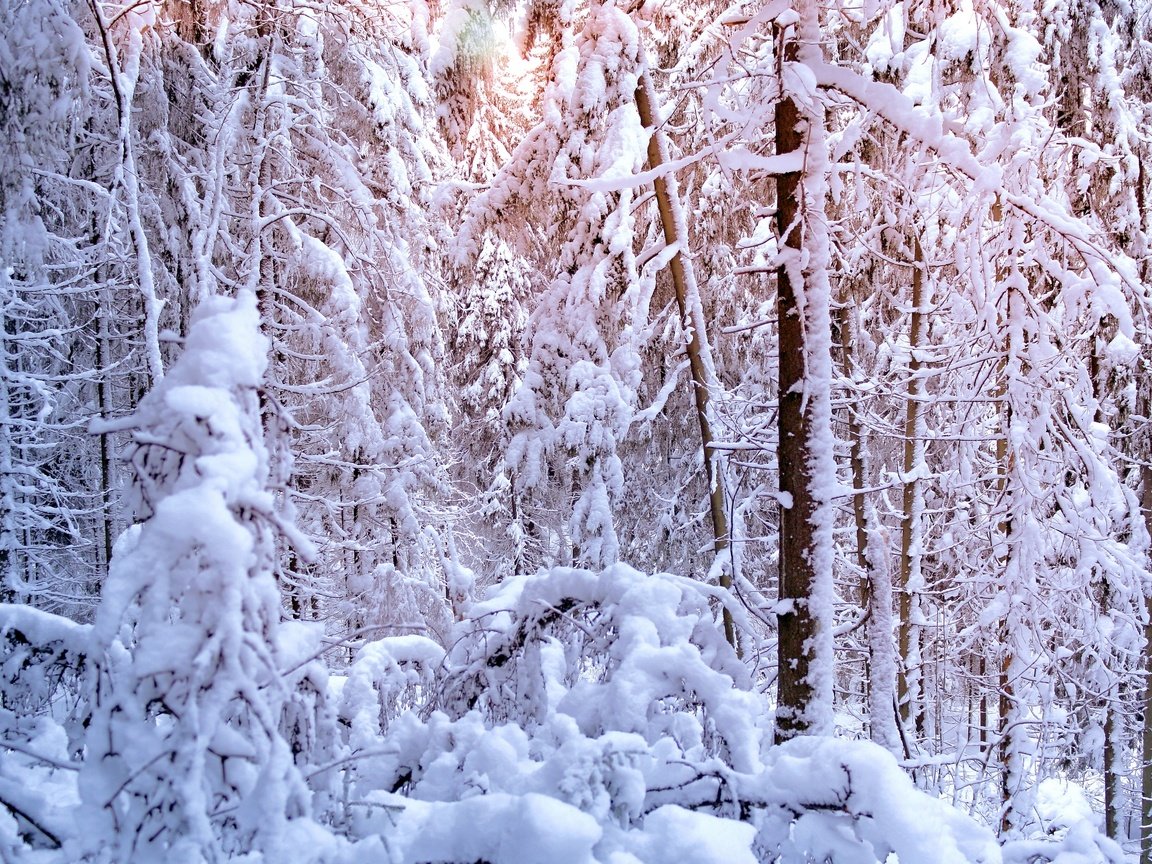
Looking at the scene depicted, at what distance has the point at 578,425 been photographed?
10055 millimetres

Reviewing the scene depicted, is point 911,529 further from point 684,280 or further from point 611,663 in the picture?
point 611,663

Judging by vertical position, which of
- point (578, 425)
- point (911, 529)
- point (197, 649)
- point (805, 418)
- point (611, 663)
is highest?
point (805, 418)

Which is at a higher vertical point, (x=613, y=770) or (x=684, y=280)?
(x=684, y=280)

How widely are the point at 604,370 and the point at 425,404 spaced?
406 cm

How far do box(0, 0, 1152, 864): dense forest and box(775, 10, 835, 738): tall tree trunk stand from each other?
2 cm

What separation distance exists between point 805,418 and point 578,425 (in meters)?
5.86

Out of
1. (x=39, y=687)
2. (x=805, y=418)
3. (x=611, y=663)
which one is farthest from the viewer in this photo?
(x=805, y=418)

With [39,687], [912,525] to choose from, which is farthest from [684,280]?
[39,687]

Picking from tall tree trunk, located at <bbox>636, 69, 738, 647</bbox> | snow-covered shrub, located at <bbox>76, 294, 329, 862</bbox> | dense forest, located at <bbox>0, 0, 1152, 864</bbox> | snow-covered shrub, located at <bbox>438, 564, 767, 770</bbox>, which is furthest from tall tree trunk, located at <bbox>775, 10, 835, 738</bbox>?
tall tree trunk, located at <bbox>636, 69, 738, 647</bbox>

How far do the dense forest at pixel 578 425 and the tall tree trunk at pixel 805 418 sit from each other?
0.02 meters

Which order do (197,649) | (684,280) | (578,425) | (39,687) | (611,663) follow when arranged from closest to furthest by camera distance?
1. (197,649)
2. (39,687)
3. (611,663)
4. (684,280)
5. (578,425)

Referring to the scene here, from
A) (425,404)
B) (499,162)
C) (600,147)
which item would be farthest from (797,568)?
(499,162)

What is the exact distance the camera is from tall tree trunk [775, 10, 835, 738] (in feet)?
14.1

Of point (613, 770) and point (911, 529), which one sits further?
point (911, 529)
